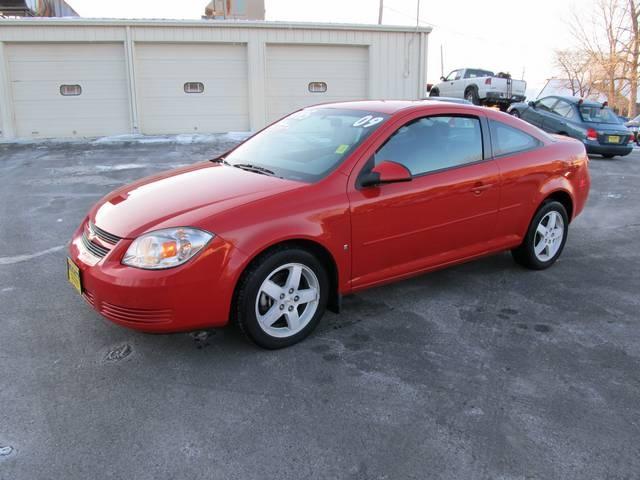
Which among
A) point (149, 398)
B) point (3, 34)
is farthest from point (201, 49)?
point (149, 398)

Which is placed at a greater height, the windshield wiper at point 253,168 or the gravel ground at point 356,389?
the windshield wiper at point 253,168

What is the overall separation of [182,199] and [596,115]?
13.2 metres

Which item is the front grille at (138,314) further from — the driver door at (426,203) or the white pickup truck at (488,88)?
the white pickup truck at (488,88)

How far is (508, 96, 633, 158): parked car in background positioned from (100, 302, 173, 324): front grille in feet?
41.7

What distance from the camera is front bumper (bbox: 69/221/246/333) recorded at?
3119 millimetres

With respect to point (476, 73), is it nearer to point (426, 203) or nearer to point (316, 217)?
point (426, 203)

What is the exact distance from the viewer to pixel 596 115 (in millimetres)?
14062

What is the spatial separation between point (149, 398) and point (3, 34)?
51.0 feet

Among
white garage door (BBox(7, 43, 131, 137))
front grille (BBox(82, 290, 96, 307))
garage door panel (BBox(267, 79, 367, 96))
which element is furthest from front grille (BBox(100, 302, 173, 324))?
garage door panel (BBox(267, 79, 367, 96))

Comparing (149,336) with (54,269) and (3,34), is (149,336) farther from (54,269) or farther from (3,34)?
(3,34)

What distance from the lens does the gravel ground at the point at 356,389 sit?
2561 mm

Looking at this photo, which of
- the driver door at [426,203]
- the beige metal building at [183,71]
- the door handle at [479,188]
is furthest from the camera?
the beige metal building at [183,71]

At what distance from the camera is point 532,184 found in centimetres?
482

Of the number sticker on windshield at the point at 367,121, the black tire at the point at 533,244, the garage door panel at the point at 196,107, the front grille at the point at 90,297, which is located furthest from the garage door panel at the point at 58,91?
the front grille at the point at 90,297
